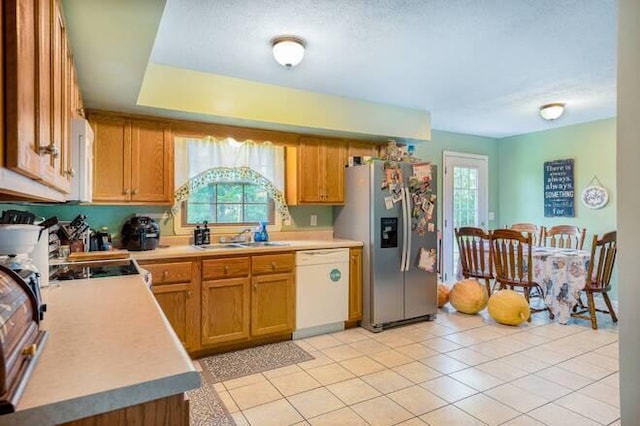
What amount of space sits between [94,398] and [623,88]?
1.85 m

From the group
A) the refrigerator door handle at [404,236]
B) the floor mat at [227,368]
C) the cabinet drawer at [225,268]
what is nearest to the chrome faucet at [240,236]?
the cabinet drawer at [225,268]

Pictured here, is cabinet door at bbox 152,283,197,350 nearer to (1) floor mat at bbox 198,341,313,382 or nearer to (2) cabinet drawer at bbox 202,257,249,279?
(2) cabinet drawer at bbox 202,257,249,279

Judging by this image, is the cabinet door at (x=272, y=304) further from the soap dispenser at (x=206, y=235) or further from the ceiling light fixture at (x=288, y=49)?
the ceiling light fixture at (x=288, y=49)

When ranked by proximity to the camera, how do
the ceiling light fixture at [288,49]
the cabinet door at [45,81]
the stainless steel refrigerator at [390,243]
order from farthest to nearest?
the stainless steel refrigerator at [390,243]
the ceiling light fixture at [288,49]
the cabinet door at [45,81]

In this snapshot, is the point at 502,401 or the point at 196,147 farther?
the point at 196,147

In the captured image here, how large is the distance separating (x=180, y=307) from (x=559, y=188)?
516 centimetres

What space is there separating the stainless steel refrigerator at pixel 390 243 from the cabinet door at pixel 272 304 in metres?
0.82

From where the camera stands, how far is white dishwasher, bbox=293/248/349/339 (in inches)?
139

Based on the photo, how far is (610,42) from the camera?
2639mm

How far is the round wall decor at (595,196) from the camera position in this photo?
190 inches

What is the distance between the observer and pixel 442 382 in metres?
2.64

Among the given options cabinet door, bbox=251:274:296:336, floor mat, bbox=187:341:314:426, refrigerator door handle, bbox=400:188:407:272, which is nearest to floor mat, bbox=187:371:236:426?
floor mat, bbox=187:341:314:426

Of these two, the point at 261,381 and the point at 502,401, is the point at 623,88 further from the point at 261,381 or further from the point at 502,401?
the point at 261,381

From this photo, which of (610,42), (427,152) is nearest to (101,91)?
(610,42)
